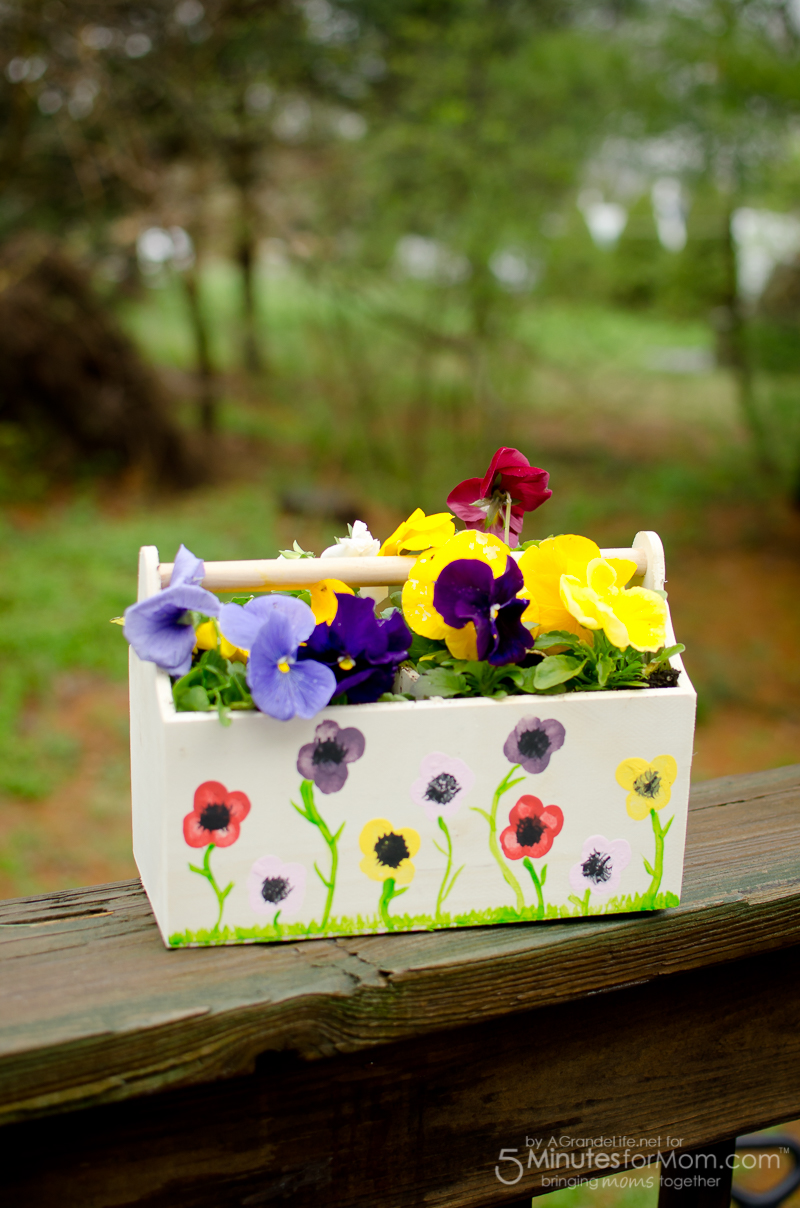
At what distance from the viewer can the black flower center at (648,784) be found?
0.68m

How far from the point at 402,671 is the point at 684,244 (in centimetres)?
647

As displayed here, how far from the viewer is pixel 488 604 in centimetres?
67

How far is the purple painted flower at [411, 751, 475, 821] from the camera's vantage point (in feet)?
2.13

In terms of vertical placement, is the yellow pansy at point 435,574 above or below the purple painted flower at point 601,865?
above

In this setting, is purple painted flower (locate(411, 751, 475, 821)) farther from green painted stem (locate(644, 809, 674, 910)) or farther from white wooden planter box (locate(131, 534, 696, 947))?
green painted stem (locate(644, 809, 674, 910))

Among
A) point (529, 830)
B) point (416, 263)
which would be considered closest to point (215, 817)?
point (529, 830)

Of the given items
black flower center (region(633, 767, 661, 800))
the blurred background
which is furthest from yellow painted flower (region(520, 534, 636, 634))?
the blurred background

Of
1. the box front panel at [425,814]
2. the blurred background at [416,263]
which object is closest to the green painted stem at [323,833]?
the box front panel at [425,814]

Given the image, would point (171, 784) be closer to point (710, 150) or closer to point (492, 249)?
point (492, 249)

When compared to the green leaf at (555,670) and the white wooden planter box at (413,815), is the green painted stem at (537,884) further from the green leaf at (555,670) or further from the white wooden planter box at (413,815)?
the green leaf at (555,670)

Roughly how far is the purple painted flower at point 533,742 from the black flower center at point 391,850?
9 centimetres

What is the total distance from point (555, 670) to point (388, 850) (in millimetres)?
170

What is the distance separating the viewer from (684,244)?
6398 mm

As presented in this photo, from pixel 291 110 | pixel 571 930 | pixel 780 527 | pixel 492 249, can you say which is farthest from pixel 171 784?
pixel 291 110
